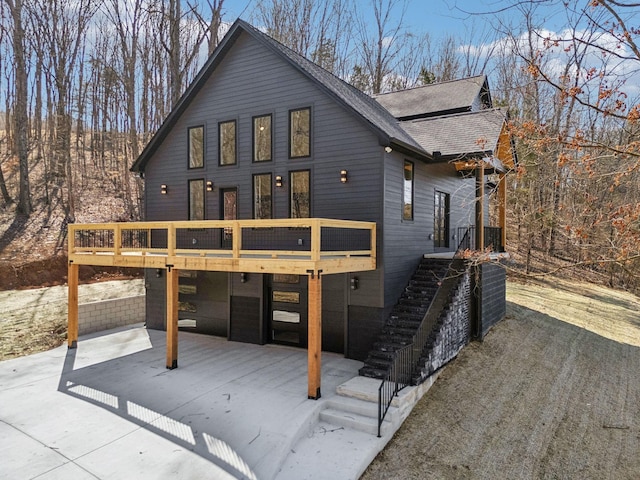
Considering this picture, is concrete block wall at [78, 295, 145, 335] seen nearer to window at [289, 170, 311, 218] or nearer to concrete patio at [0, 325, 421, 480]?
concrete patio at [0, 325, 421, 480]

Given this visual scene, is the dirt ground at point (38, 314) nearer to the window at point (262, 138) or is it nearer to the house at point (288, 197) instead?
the house at point (288, 197)

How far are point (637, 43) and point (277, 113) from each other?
25.1 feet

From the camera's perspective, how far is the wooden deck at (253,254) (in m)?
7.55

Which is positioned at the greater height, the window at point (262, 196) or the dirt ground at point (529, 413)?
the window at point (262, 196)

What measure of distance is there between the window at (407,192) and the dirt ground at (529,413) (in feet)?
12.6

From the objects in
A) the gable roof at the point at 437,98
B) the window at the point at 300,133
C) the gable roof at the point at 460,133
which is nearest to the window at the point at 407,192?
the gable roof at the point at 460,133

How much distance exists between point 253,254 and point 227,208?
3245mm

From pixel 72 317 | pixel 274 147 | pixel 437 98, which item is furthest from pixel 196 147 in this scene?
pixel 437 98

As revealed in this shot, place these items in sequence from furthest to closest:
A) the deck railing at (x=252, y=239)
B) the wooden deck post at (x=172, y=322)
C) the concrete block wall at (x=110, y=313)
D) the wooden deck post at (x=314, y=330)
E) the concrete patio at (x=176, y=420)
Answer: the concrete block wall at (x=110, y=313) → the wooden deck post at (x=172, y=322) → the deck railing at (x=252, y=239) → the wooden deck post at (x=314, y=330) → the concrete patio at (x=176, y=420)

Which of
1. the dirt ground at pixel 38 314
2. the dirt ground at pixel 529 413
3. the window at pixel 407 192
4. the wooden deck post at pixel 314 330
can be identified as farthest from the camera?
the dirt ground at pixel 38 314

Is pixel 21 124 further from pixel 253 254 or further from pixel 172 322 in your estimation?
pixel 253 254

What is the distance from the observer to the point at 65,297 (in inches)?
543

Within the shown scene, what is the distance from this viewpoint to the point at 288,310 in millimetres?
10805

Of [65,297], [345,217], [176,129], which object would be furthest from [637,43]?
[65,297]
